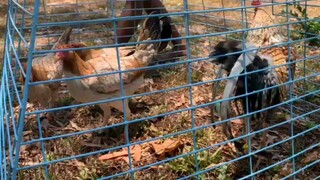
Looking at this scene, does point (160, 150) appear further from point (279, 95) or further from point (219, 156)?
point (279, 95)

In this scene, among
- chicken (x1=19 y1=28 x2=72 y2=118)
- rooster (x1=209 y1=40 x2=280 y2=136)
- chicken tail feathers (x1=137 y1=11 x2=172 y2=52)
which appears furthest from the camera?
chicken tail feathers (x1=137 y1=11 x2=172 y2=52)

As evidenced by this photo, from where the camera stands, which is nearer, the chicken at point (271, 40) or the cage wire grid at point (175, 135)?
the cage wire grid at point (175, 135)

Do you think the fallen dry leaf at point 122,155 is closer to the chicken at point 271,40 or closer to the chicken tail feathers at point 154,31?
the chicken tail feathers at point 154,31

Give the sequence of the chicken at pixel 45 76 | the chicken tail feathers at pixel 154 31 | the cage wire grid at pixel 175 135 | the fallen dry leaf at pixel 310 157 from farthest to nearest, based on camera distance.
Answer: the chicken tail feathers at pixel 154 31
the chicken at pixel 45 76
the fallen dry leaf at pixel 310 157
the cage wire grid at pixel 175 135

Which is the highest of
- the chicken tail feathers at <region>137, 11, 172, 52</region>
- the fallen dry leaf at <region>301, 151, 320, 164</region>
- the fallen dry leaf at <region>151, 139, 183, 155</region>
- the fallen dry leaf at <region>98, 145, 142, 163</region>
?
the chicken tail feathers at <region>137, 11, 172, 52</region>

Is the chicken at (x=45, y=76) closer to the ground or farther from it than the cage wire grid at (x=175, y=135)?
farther from it

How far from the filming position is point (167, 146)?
2.86 meters

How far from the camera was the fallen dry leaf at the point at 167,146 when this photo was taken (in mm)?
2840

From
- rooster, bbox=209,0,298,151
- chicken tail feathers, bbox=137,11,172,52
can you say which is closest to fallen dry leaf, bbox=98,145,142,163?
rooster, bbox=209,0,298,151

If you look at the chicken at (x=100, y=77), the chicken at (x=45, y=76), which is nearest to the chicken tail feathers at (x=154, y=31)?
the chicken at (x=100, y=77)

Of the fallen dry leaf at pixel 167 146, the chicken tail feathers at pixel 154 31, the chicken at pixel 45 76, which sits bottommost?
the fallen dry leaf at pixel 167 146

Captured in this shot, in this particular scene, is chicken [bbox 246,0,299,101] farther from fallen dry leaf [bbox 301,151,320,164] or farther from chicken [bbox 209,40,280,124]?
fallen dry leaf [bbox 301,151,320,164]

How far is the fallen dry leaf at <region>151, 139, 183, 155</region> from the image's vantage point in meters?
2.84

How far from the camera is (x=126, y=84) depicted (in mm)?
3182
